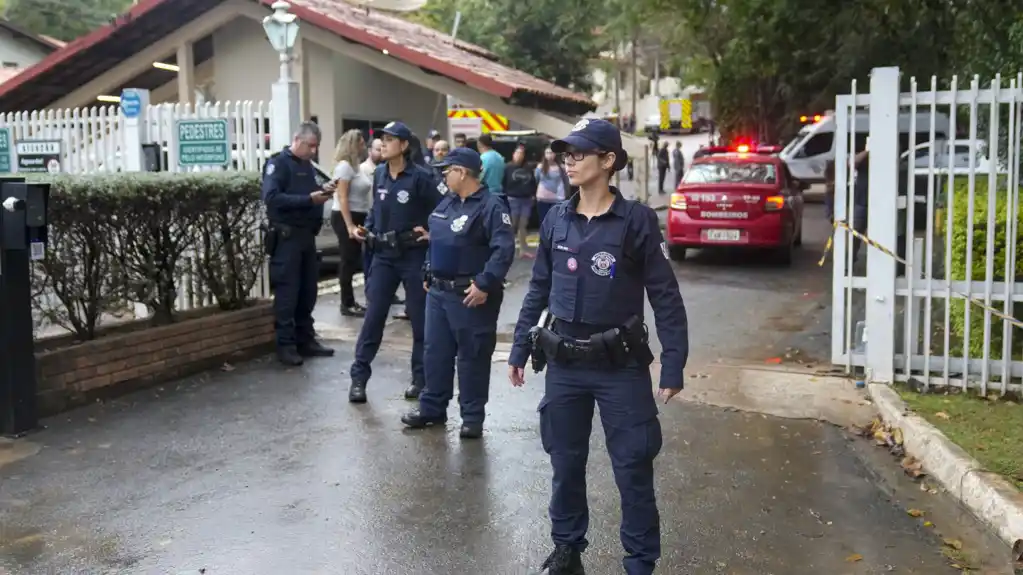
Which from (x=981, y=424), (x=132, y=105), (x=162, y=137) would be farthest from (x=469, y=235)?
(x=132, y=105)

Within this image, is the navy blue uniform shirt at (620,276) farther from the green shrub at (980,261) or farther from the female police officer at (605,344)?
the green shrub at (980,261)

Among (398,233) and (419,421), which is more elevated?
(398,233)

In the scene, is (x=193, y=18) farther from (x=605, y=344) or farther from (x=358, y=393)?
(x=605, y=344)

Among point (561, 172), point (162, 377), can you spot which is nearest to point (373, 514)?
point (162, 377)

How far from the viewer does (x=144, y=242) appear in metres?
7.36

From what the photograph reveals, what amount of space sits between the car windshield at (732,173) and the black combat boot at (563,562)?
1027 cm

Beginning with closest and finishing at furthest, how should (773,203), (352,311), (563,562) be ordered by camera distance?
(563,562) → (352,311) → (773,203)

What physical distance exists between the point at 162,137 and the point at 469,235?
5.03 meters

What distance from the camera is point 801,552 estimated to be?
450 centimetres

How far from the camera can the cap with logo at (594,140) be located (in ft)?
13.3

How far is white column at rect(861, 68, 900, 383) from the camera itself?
6.83m

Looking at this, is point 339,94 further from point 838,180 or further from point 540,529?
point 540,529

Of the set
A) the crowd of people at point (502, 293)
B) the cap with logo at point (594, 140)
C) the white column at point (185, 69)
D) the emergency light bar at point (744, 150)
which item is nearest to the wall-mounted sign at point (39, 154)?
the crowd of people at point (502, 293)

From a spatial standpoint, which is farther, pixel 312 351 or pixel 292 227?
pixel 312 351
